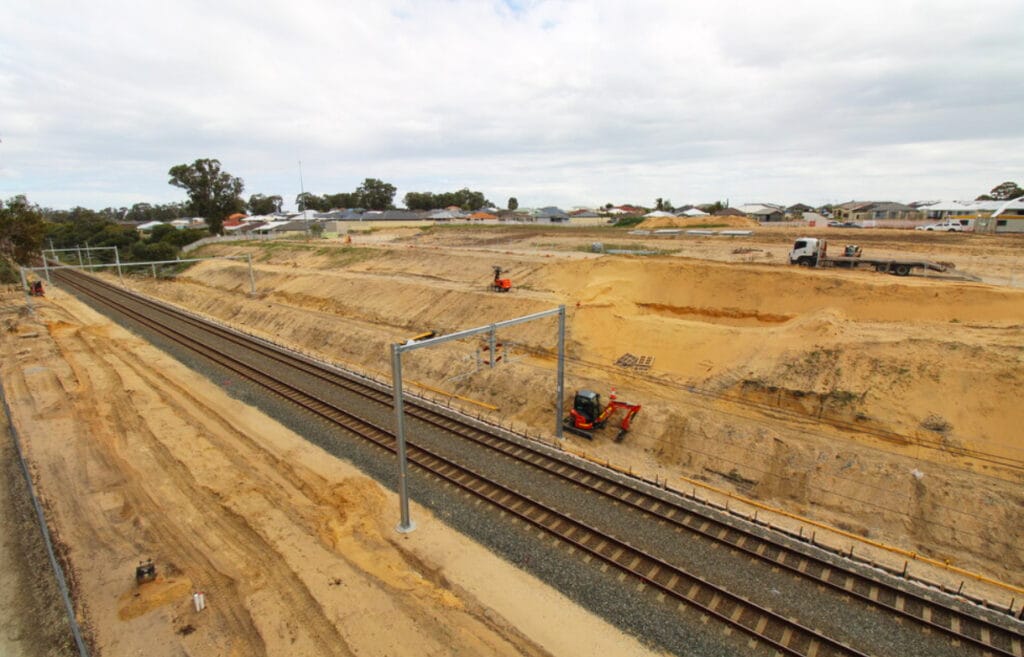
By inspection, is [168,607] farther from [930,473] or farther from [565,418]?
[930,473]

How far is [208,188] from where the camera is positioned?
9219cm

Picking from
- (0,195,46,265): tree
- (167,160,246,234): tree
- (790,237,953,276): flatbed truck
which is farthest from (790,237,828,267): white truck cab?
(167,160,246,234): tree

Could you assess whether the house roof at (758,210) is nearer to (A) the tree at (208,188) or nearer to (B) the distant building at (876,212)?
(B) the distant building at (876,212)

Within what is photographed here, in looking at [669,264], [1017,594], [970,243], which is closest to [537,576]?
[1017,594]

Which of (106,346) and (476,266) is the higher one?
(476,266)

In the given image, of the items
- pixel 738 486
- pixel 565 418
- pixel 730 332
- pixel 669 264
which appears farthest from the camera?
pixel 669 264

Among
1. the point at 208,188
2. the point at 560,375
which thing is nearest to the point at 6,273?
the point at 208,188

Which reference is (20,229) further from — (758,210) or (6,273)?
(758,210)

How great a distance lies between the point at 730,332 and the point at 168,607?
2358 centimetres

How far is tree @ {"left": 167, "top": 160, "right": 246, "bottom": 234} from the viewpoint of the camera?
90250 mm

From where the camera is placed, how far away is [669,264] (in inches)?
1280

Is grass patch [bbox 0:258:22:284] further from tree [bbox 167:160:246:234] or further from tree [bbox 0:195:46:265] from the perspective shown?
tree [bbox 167:160:246:234]

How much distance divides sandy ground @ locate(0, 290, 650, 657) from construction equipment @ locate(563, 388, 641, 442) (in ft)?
26.8

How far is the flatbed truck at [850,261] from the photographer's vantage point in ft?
91.7
